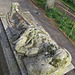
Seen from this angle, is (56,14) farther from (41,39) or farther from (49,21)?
(41,39)

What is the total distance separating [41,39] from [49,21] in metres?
5.96

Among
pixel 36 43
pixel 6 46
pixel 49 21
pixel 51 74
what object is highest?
pixel 36 43

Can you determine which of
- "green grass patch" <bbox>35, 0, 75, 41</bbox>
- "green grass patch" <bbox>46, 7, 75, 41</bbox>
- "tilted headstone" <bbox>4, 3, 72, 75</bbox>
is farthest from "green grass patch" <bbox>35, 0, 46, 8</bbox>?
"tilted headstone" <bbox>4, 3, 72, 75</bbox>

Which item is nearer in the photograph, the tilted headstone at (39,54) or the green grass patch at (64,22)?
the tilted headstone at (39,54)

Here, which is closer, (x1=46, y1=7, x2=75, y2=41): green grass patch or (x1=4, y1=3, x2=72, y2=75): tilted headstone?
(x1=4, y1=3, x2=72, y2=75): tilted headstone

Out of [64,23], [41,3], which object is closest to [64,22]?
[64,23]

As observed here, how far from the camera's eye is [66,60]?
3395mm

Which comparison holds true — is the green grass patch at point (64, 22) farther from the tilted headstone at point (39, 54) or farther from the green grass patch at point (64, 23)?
the tilted headstone at point (39, 54)

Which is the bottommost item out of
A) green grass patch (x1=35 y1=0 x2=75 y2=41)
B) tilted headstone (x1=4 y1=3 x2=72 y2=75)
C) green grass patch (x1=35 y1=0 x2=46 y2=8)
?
green grass patch (x1=35 y1=0 x2=75 y2=41)

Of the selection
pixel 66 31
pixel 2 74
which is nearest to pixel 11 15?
pixel 2 74

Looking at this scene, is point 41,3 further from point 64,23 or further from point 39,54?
point 39,54

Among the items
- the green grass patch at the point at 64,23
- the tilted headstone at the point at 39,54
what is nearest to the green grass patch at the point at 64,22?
the green grass patch at the point at 64,23

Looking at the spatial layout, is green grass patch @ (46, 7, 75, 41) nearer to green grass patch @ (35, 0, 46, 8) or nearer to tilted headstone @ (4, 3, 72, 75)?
green grass patch @ (35, 0, 46, 8)

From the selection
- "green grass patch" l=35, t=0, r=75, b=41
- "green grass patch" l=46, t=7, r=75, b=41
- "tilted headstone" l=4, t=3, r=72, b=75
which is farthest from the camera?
"green grass patch" l=46, t=7, r=75, b=41
